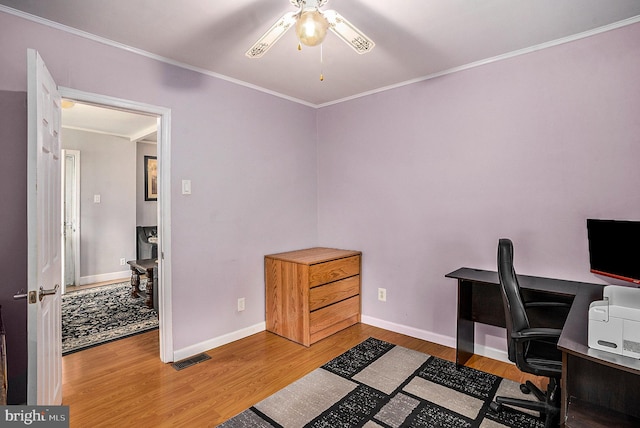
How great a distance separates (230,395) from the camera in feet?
7.38

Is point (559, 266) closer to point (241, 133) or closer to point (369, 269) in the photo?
point (369, 269)

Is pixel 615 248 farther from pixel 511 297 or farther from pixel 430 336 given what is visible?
pixel 430 336

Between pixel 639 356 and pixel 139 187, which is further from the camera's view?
pixel 139 187

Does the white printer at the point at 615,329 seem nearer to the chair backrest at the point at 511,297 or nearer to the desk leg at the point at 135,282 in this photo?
the chair backrest at the point at 511,297

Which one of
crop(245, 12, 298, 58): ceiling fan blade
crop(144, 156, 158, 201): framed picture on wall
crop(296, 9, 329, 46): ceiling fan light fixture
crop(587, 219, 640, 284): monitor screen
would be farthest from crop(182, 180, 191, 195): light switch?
crop(144, 156, 158, 201): framed picture on wall

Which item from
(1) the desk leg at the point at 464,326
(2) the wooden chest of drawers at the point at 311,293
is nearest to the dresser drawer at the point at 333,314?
(2) the wooden chest of drawers at the point at 311,293

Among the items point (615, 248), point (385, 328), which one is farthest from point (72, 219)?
point (615, 248)

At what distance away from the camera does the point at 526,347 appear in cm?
192

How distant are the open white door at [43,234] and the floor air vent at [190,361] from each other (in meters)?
0.75

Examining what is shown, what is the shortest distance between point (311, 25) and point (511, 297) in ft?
5.56

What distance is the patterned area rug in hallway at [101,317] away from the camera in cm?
316

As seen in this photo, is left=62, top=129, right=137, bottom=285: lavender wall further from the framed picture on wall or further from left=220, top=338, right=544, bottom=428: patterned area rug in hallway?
left=220, top=338, right=544, bottom=428: patterned area rug in hallway

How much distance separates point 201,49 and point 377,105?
5.64 ft

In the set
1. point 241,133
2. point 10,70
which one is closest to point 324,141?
point 241,133
